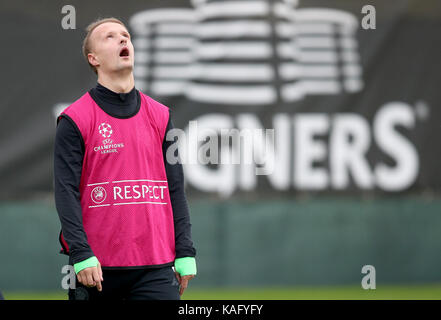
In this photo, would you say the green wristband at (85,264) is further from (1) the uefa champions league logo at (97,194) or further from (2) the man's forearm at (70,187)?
(1) the uefa champions league logo at (97,194)

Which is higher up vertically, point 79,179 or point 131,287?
→ point 79,179

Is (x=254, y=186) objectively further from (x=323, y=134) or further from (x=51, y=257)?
(x=51, y=257)

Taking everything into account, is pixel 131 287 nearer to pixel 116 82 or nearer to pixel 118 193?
pixel 118 193

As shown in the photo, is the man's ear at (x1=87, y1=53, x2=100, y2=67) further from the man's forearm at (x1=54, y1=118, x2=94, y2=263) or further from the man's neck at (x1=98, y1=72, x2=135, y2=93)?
the man's forearm at (x1=54, y1=118, x2=94, y2=263)

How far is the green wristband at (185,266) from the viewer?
291cm

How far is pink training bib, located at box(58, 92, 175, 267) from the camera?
2799 millimetres

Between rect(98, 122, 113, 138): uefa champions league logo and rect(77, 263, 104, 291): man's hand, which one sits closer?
rect(77, 263, 104, 291): man's hand

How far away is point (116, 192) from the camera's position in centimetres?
281

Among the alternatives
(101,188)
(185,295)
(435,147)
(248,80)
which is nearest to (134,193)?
(101,188)

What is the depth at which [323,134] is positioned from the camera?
6.38 m

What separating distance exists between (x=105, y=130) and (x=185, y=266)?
0.66m

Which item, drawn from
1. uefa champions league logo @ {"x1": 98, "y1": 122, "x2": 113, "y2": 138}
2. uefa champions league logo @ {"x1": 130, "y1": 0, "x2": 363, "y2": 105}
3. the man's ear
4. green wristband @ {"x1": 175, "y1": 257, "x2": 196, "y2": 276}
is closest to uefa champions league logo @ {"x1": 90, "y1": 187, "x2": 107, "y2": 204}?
uefa champions league logo @ {"x1": 98, "y1": 122, "x2": 113, "y2": 138}

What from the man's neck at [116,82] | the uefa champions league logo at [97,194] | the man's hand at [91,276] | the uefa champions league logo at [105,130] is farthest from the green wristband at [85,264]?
the man's neck at [116,82]

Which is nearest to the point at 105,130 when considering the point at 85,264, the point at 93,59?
the point at 93,59
